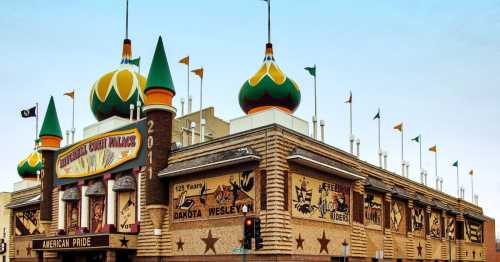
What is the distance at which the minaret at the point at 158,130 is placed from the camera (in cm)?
3756

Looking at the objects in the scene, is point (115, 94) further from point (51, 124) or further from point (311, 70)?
point (311, 70)

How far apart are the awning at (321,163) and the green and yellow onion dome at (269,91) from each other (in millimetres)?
4272

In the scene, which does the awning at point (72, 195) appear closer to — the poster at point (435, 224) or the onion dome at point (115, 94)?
the onion dome at point (115, 94)

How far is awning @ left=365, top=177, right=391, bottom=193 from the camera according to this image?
137 ft

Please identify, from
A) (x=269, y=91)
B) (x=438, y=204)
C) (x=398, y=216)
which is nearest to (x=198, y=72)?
(x=269, y=91)

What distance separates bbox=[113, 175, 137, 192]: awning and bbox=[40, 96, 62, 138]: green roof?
12.2 meters

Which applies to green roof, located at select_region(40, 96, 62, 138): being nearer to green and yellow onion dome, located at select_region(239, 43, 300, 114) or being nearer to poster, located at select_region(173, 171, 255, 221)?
poster, located at select_region(173, 171, 255, 221)

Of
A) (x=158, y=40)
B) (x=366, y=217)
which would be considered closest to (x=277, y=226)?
(x=366, y=217)

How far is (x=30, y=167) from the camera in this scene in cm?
6178

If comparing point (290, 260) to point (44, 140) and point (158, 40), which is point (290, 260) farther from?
point (44, 140)

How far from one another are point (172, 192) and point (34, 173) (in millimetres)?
29591

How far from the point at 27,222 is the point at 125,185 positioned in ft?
69.8

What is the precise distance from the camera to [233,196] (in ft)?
112

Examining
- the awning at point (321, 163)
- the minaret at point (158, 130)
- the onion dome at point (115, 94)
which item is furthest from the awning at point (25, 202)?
the awning at point (321, 163)
